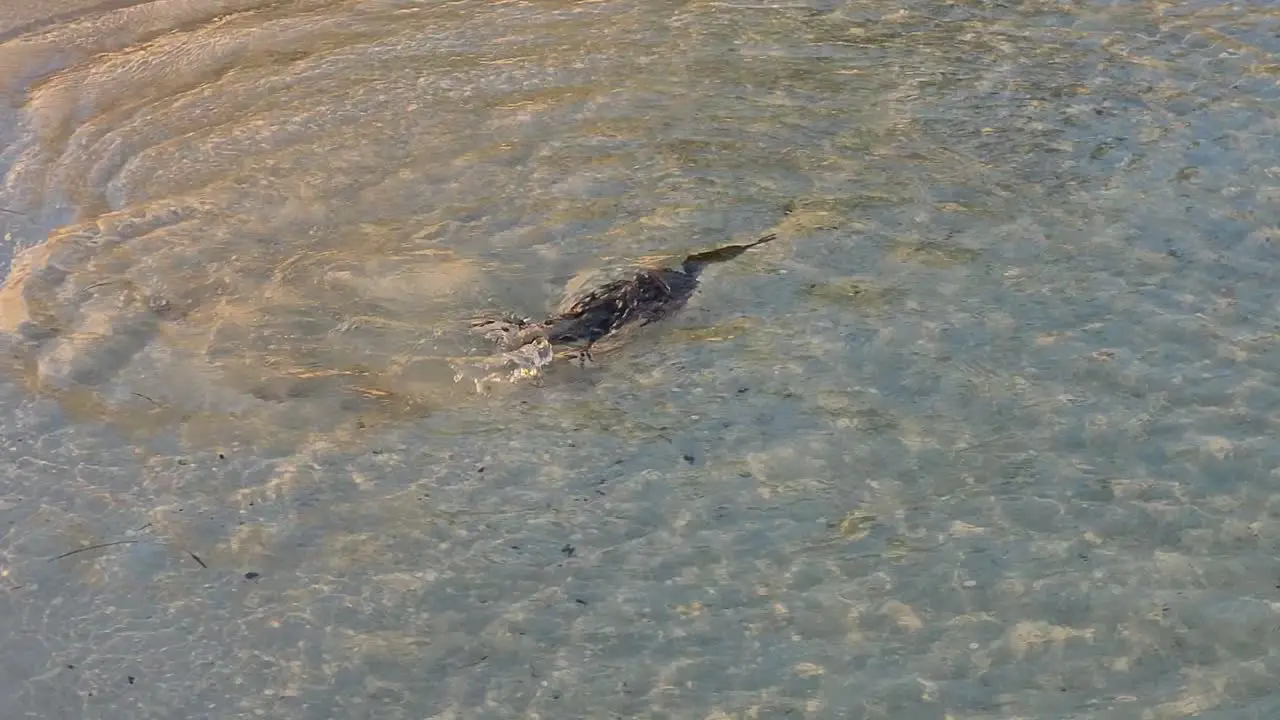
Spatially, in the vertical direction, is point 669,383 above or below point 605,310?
below

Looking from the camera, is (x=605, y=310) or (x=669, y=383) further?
(x=605, y=310)

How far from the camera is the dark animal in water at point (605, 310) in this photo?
3568 mm

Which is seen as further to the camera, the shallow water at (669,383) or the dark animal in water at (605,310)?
the dark animal in water at (605,310)

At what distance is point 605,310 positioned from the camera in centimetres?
363

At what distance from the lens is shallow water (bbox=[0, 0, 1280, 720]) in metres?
2.64

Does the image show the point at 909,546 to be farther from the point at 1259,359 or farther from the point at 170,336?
the point at 170,336

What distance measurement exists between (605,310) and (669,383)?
→ 13.9 inches

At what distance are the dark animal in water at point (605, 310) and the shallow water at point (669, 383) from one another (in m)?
0.08

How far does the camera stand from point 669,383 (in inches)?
134

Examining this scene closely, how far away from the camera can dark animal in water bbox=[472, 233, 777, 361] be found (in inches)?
140

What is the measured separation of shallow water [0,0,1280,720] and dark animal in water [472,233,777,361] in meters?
0.08

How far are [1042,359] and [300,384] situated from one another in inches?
77.2

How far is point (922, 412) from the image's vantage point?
127 inches

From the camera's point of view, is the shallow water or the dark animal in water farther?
the dark animal in water
